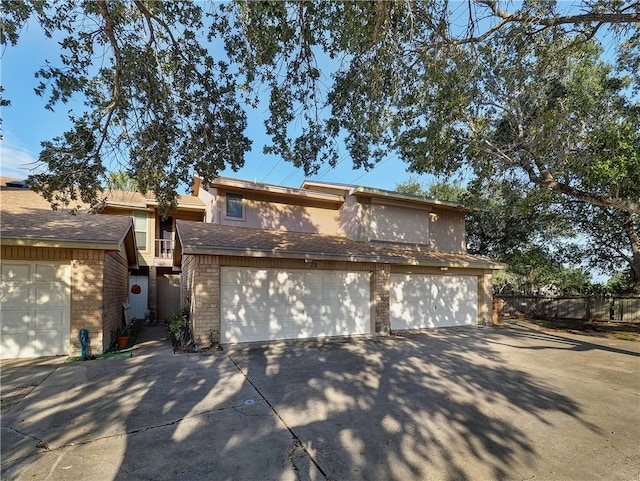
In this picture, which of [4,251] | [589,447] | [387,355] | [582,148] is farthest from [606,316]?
[4,251]

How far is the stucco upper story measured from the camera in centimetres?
1196

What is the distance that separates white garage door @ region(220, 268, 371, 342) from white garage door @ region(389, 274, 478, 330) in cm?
146

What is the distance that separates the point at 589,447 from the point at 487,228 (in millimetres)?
15971

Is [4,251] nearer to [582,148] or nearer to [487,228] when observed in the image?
[582,148]

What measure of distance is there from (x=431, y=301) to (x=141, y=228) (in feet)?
43.3

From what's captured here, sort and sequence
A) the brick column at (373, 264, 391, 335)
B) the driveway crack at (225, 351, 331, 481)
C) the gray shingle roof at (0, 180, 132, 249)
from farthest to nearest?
the brick column at (373, 264, 391, 335) < the gray shingle roof at (0, 180, 132, 249) < the driveway crack at (225, 351, 331, 481)

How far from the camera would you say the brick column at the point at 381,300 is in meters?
10.8

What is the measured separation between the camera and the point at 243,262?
9031 millimetres

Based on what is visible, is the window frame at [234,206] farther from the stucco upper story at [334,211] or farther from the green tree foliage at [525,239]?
the green tree foliage at [525,239]

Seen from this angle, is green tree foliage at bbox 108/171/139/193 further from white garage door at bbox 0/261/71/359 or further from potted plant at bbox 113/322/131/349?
potted plant at bbox 113/322/131/349

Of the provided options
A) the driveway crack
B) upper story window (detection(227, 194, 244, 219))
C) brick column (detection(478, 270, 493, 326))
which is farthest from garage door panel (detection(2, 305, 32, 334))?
brick column (detection(478, 270, 493, 326))

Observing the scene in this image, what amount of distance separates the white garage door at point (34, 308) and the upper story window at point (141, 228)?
793 cm

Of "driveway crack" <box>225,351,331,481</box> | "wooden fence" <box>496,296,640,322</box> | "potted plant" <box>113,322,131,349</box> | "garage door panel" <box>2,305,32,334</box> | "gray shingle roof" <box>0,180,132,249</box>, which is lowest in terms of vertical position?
"wooden fence" <box>496,296,640,322</box>

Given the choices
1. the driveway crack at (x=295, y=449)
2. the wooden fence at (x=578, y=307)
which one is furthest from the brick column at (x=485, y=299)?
the driveway crack at (x=295, y=449)
